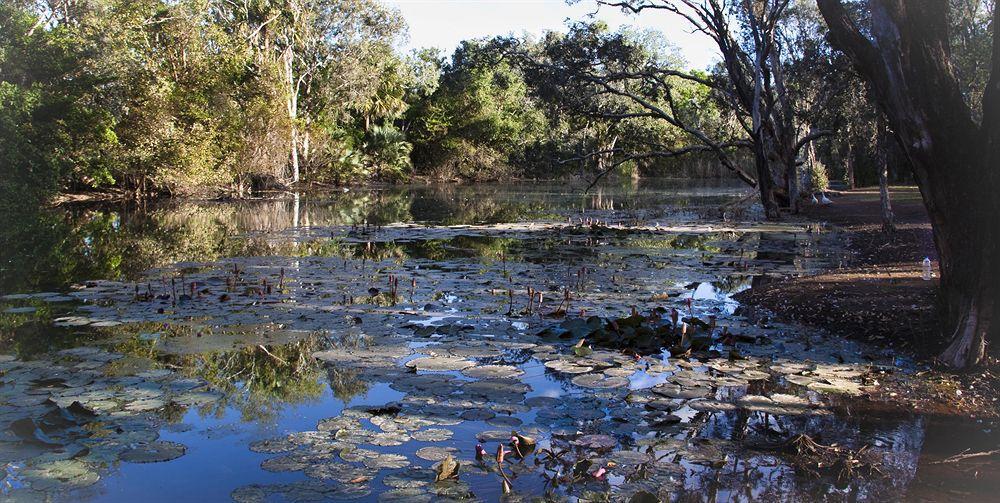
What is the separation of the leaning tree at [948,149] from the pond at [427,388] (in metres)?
0.79

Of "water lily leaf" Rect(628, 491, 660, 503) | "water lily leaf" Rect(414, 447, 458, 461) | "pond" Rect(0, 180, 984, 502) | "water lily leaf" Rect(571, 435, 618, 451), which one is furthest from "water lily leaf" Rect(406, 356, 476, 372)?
"water lily leaf" Rect(628, 491, 660, 503)

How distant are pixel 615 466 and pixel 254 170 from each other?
30990 millimetres

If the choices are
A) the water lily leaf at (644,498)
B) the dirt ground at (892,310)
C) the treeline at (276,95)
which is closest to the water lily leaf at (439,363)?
the water lily leaf at (644,498)

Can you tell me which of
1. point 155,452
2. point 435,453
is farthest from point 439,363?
point 155,452

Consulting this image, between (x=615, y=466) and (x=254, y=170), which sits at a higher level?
(x=254, y=170)

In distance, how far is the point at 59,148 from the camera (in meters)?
23.6

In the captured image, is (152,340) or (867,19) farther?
(867,19)

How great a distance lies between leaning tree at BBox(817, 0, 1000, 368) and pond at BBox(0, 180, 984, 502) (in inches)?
31.0

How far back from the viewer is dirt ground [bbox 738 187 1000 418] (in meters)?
5.42

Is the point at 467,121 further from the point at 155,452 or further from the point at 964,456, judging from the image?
the point at 964,456

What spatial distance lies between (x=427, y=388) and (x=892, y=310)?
5198 millimetres

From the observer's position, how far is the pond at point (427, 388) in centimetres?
405

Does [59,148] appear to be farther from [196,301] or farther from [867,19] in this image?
[867,19]

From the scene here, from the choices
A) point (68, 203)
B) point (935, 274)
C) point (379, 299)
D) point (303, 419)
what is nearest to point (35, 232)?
point (68, 203)
